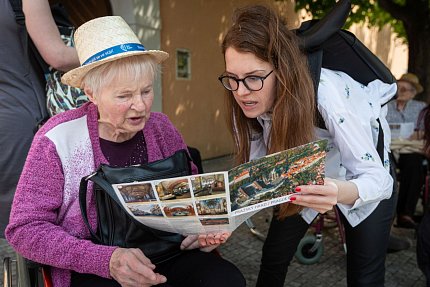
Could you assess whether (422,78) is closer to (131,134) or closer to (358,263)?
(358,263)

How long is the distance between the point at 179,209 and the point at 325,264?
2.73 metres

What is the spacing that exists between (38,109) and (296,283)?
242 centimetres

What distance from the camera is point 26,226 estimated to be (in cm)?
150

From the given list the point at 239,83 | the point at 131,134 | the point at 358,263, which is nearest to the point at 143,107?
the point at 131,134

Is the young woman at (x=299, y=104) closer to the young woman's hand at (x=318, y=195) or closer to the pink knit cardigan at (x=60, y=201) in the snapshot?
the young woman's hand at (x=318, y=195)

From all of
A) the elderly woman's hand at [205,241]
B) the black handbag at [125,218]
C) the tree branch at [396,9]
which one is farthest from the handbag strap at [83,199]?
the tree branch at [396,9]

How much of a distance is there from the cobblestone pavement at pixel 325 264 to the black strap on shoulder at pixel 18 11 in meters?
1.88

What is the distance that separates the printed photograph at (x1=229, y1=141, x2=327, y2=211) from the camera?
4.46ft

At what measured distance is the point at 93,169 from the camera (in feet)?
5.51

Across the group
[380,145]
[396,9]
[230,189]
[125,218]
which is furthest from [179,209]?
[396,9]

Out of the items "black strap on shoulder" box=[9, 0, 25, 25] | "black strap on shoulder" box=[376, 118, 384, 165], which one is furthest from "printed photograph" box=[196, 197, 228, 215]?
"black strap on shoulder" box=[9, 0, 25, 25]

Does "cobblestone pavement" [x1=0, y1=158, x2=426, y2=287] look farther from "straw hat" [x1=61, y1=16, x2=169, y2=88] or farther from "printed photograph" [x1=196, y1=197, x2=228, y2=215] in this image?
"printed photograph" [x1=196, y1=197, x2=228, y2=215]

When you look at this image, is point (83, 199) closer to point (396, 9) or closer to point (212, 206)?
point (212, 206)

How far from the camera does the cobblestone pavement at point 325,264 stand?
345 centimetres
